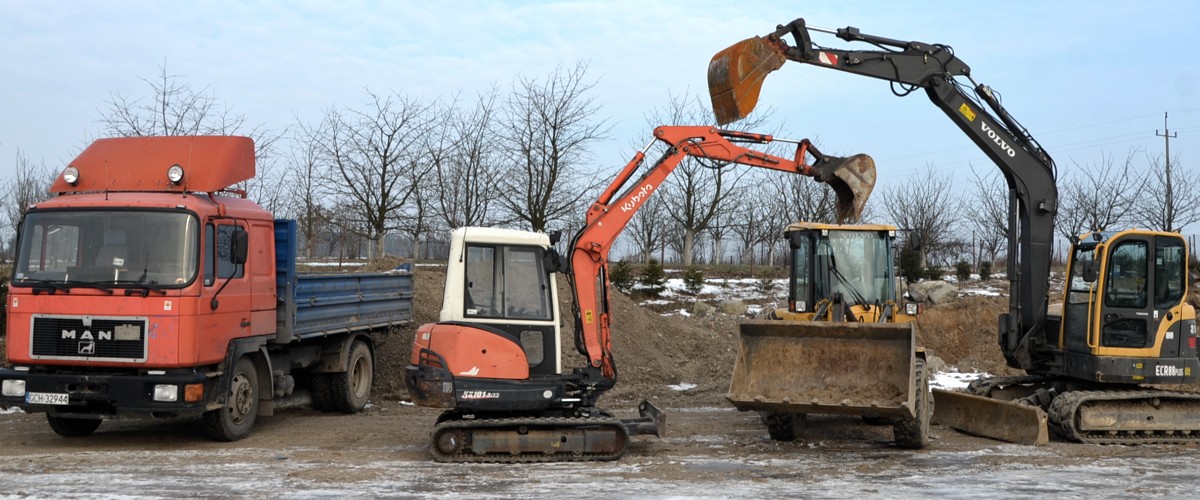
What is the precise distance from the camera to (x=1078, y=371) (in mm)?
10828

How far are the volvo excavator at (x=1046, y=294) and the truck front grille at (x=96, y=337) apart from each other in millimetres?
5769

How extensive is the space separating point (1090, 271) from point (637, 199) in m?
4.69

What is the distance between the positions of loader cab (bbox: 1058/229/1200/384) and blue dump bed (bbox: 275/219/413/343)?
8211mm

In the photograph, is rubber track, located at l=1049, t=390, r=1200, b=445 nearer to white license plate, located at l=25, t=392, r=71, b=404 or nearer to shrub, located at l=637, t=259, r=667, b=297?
white license plate, located at l=25, t=392, r=71, b=404

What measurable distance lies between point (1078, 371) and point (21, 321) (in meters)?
10.4

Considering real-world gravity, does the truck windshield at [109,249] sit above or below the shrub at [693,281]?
above

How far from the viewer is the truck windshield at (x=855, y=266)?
11.4 meters

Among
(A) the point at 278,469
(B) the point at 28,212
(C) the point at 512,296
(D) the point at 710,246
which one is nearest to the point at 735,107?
(C) the point at 512,296

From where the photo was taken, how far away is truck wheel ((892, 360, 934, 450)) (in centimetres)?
964

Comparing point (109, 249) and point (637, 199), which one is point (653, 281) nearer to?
point (637, 199)

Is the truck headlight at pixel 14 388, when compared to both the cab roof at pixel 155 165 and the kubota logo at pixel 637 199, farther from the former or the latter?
the kubota logo at pixel 637 199

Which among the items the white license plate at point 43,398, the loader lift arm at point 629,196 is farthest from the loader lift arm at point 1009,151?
the white license plate at point 43,398

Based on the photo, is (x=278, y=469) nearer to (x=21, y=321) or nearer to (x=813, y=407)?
(x=21, y=321)

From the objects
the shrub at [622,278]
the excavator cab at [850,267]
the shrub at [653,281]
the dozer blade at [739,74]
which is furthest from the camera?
the shrub at [653,281]
